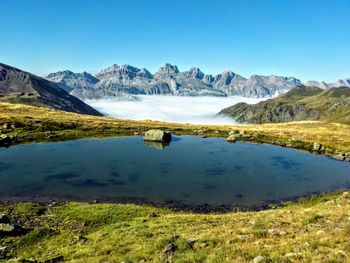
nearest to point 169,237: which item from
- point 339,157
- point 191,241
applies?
point 191,241

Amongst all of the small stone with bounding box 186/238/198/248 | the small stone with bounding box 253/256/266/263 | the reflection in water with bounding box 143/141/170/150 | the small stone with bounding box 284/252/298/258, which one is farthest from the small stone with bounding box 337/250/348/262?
the reflection in water with bounding box 143/141/170/150

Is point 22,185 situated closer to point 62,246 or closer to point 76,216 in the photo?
point 76,216

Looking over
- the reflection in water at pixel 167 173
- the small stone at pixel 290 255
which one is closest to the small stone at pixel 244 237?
the small stone at pixel 290 255

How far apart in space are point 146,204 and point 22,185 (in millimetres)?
21252

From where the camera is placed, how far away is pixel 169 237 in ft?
84.1

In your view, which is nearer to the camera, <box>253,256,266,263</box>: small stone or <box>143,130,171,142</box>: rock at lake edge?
<box>253,256,266,263</box>: small stone

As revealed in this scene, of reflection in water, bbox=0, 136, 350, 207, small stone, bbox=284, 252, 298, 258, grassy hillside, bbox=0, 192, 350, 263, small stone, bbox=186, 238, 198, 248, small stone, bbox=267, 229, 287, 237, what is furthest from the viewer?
reflection in water, bbox=0, 136, 350, 207

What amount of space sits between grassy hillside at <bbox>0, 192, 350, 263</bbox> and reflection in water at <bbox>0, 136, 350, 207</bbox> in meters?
13.1

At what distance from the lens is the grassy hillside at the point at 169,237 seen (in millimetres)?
20000

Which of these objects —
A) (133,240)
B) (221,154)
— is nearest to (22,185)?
(133,240)

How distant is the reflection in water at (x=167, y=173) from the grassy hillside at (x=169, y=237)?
13.1 metres

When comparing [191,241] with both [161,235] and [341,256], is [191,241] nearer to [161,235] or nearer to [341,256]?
[161,235]

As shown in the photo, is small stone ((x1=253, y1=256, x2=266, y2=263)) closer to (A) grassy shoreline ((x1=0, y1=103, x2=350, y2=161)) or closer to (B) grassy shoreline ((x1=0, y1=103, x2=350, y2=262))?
(B) grassy shoreline ((x1=0, y1=103, x2=350, y2=262))

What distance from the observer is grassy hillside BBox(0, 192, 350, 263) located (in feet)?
65.6
